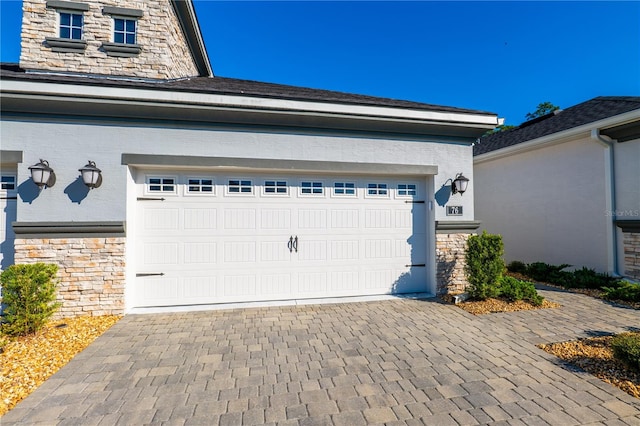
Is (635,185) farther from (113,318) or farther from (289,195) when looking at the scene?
(113,318)

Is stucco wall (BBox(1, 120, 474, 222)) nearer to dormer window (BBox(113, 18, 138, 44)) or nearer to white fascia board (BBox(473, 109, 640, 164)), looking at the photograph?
dormer window (BBox(113, 18, 138, 44))

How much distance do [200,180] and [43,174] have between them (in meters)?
2.31

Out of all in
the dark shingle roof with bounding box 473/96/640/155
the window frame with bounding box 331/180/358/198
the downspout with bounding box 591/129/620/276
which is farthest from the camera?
the dark shingle roof with bounding box 473/96/640/155

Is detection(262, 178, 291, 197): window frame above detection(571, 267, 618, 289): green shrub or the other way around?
above

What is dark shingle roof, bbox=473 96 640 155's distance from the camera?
7.50m

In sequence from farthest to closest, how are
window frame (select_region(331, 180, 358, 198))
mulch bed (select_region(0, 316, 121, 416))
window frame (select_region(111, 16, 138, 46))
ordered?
window frame (select_region(111, 16, 138, 46)) → window frame (select_region(331, 180, 358, 198)) → mulch bed (select_region(0, 316, 121, 416))

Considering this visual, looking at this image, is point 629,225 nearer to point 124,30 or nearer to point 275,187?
point 275,187

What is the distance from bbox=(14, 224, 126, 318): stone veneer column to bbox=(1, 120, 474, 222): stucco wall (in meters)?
0.36

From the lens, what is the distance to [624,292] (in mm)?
5586

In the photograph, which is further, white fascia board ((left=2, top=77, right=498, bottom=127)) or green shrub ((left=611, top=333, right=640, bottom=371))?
white fascia board ((left=2, top=77, right=498, bottom=127))

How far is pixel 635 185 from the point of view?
6.62 m

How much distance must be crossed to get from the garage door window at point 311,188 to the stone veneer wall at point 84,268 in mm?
3317

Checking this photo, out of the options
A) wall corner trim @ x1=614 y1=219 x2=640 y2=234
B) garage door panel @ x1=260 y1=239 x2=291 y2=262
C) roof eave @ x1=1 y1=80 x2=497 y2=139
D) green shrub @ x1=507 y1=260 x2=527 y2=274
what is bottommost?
green shrub @ x1=507 y1=260 x2=527 y2=274

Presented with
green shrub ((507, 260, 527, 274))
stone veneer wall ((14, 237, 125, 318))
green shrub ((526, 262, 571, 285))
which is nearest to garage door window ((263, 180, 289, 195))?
stone veneer wall ((14, 237, 125, 318))
